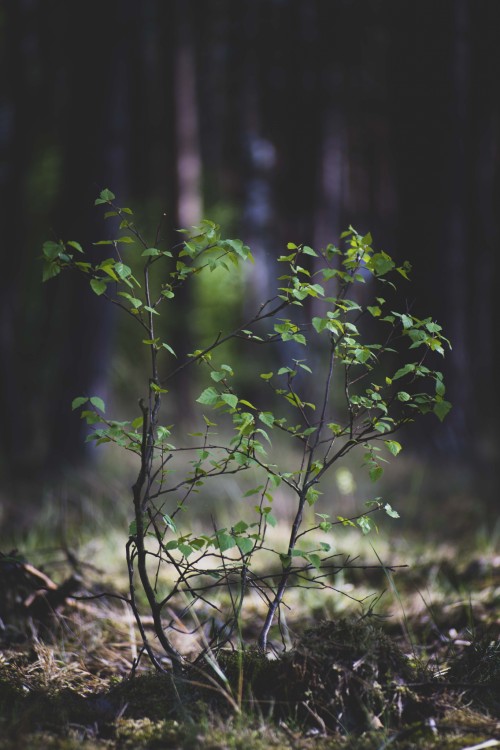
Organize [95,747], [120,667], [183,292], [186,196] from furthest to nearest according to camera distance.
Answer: [183,292], [186,196], [120,667], [95,747]

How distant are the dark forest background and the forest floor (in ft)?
9.36

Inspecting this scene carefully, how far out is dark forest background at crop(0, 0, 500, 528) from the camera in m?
6.57

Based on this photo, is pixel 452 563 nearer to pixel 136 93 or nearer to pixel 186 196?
pixel 186 196

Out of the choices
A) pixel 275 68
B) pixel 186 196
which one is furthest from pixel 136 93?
pixel 186 196

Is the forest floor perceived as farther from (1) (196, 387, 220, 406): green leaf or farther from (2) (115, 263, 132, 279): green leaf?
(2) (115, 263, 132, 279): green leaf

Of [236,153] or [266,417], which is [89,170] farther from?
[236,153]

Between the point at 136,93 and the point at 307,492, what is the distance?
1358 cm

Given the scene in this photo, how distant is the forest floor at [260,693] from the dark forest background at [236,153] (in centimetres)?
285

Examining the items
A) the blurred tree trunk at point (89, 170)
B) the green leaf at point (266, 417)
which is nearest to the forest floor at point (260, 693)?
the green leaf at point (266, 417)

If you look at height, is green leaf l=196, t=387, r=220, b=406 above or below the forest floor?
above

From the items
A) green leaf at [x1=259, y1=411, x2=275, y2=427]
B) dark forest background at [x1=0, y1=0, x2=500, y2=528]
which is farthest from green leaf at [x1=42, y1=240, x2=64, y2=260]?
dark forest background at [x1=0, y1=0, x2=500, y2=528]

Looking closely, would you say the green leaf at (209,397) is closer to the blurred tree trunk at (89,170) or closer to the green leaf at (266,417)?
the green leaf at (266,417)

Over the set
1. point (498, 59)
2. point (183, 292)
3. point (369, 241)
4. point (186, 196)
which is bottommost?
point (369, 241)

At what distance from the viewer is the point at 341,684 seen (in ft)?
6.19
